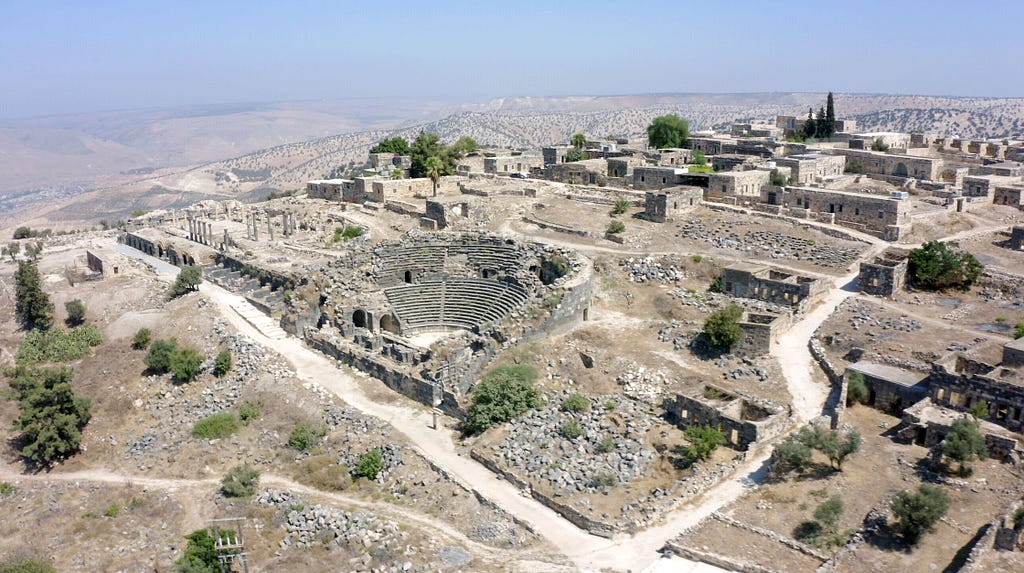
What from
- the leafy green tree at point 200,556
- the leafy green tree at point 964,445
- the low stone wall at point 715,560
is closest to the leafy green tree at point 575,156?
the leafy green tree at point 964,445

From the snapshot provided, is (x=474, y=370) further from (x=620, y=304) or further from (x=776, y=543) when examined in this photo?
(x=776, y=543)

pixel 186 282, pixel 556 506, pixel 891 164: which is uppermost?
pixel 891 164

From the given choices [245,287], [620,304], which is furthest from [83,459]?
[620,304]

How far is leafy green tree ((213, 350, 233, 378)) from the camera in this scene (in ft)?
109

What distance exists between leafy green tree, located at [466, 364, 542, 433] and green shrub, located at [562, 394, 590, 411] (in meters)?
0.96

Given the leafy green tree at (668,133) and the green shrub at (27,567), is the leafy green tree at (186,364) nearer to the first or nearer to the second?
the green shrub at (27,567)

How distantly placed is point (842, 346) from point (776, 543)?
14262 millimetres

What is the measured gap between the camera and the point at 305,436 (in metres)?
27.6

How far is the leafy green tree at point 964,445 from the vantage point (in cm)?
2142

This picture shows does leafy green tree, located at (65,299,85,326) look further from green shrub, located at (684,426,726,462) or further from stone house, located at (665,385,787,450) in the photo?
green shrub, located at (684,426,726,462)

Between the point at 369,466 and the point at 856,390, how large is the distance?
57.4ft

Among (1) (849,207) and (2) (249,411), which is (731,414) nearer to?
(2) (249,411)

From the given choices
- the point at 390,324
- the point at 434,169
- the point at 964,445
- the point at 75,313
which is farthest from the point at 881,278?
the point at 75,313

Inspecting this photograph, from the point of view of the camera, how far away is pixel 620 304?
3772 centimetres
